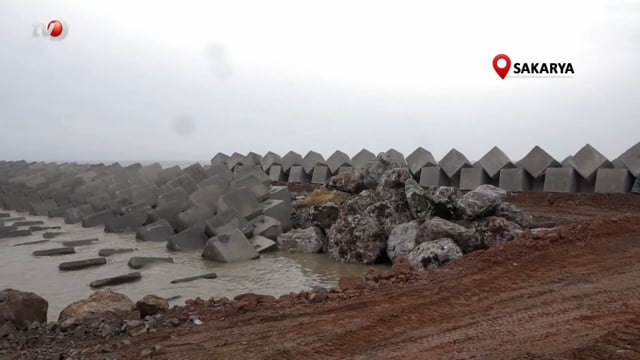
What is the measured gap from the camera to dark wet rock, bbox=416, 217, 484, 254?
6.77m

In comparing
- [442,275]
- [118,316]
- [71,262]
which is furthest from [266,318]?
[71,262]

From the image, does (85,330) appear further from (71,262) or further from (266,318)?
(71,262)

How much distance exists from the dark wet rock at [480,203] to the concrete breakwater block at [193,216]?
201 inches

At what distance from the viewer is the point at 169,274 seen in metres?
7.15

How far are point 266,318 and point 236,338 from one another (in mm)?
510

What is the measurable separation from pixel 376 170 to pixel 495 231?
3172mm

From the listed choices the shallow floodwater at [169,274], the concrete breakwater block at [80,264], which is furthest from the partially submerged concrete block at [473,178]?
the concrete breakwater block at [80,264]

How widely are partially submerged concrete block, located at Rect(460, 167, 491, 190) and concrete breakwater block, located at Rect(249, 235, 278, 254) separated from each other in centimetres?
487

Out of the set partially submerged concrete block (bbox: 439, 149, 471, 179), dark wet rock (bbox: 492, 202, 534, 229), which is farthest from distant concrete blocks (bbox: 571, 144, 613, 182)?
dark wet rock (bbox: 492, 202, 534, 229)

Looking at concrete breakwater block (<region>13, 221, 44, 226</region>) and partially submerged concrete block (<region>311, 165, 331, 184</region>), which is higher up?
partially submerged concrete block (<region>311, 165, 331, 184</region>)

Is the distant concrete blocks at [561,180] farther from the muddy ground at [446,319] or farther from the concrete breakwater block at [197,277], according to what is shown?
the concrete breakwater block at [197,277]

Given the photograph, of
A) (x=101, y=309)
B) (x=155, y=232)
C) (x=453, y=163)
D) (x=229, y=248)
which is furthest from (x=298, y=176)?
(x=101, y=309)

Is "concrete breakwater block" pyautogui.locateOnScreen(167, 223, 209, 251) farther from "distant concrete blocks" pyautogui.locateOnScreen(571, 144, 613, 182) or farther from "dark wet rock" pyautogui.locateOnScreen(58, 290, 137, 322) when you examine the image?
"distant concrete blocks" pyautogui.locateOnScreen(571, 144, 613, 182)

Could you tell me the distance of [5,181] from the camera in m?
21.0
